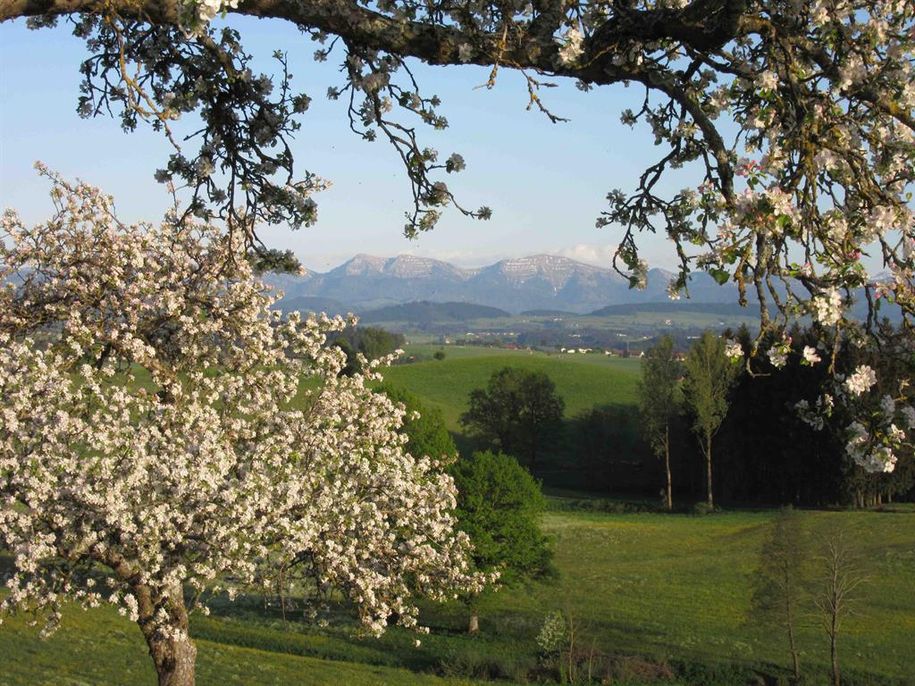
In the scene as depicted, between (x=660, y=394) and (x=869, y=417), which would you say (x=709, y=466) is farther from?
(x=869, y=417)

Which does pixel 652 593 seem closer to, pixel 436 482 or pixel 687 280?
pixel 436 482

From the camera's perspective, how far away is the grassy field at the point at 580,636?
29.8 metres

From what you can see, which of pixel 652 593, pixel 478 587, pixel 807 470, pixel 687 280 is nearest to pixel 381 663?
pixel 652 593

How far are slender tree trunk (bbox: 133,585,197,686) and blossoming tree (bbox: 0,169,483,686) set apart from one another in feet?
0.08

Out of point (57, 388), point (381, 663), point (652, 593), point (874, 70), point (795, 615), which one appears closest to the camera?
point (874, 70)

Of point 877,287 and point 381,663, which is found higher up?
point 877,287

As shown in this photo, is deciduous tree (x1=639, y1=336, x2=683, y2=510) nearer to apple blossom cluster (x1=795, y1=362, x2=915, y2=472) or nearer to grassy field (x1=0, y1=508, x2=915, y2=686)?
grassy field (x1=0, y1=508, x2=915, y2=686)

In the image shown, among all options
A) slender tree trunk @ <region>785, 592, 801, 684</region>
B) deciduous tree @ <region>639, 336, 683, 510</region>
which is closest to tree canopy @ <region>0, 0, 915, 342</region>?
slender tree trunk @ <region>785, 592, 801, 684</region>

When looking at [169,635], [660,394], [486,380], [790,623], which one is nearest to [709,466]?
[660,394]

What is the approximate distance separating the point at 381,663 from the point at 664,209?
1289 inches

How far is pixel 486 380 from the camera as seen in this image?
439ft

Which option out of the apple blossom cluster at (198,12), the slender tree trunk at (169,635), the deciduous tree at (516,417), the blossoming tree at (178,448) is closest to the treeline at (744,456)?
the deciduous tree at (516,417)

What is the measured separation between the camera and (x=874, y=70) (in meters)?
5.34

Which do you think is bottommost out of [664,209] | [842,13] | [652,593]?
[652,593]
